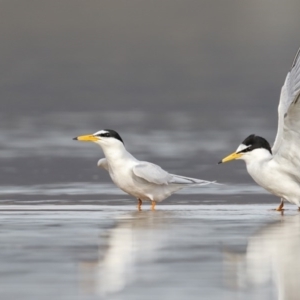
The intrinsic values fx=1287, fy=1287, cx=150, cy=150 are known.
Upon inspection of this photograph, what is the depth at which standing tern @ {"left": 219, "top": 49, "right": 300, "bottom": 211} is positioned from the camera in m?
13.1

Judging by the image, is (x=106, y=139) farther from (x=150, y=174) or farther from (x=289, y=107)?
(x=289, y=107)

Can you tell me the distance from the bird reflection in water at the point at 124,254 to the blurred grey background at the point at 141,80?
5250mm

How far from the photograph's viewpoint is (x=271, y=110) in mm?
28781

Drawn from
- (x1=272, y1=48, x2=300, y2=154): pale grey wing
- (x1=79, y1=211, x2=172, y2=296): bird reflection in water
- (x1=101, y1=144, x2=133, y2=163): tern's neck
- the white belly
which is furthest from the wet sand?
Result: (x1=101, y1=144, x2=133, y2=163): tern's neck

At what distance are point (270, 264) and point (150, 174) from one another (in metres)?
5.17

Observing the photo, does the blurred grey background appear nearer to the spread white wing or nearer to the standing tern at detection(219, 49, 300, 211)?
the spread white wing

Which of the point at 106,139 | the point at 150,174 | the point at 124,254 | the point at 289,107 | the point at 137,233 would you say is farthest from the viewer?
the point at 106,139

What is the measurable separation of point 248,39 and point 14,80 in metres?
11.0

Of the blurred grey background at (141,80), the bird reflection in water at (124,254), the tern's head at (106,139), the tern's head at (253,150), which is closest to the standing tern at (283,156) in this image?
the tern's head at (253,150)

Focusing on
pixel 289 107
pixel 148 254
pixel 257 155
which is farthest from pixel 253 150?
pixel 148 254

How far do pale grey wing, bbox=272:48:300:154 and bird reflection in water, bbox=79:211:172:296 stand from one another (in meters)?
1.65

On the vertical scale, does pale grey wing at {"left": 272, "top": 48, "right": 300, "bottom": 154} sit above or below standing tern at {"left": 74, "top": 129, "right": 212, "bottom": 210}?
above

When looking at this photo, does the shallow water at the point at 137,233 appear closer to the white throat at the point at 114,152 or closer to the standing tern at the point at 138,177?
the standing tern at the point at 138,177

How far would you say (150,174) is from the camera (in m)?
14.0
